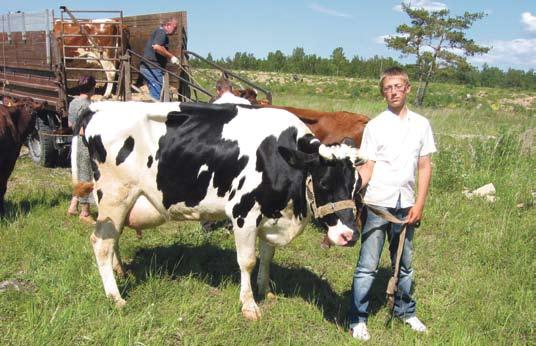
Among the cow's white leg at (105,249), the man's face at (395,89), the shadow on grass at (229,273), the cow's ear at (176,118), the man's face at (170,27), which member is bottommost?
the shadow on grass at (229,273)

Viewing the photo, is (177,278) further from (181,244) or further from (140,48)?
(140,48)

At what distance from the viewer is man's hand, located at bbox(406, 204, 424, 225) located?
3.70 m

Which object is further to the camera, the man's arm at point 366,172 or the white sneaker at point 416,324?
the white sneaker at point 416,324

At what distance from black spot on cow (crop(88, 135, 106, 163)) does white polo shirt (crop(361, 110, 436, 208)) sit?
7.34 ft

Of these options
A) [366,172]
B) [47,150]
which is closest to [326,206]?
[366,172]

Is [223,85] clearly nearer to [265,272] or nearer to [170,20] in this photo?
[170,20]

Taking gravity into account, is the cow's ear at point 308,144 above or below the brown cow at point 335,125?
above

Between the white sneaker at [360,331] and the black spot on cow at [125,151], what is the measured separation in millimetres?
2383

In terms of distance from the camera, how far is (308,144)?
13.1ft

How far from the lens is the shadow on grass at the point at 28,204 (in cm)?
648

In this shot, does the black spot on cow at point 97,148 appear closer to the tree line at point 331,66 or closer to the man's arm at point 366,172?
the man's arm at point 366,172

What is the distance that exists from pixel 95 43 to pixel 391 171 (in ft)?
22.9

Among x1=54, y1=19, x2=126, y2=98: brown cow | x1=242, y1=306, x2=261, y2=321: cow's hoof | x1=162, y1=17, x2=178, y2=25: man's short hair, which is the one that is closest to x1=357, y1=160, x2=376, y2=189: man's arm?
x1=242, y1=306, x2=261, y2=321: cow's hoof

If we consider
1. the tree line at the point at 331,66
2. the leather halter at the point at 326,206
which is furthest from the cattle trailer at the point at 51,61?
the tree line at the point at 331,66
